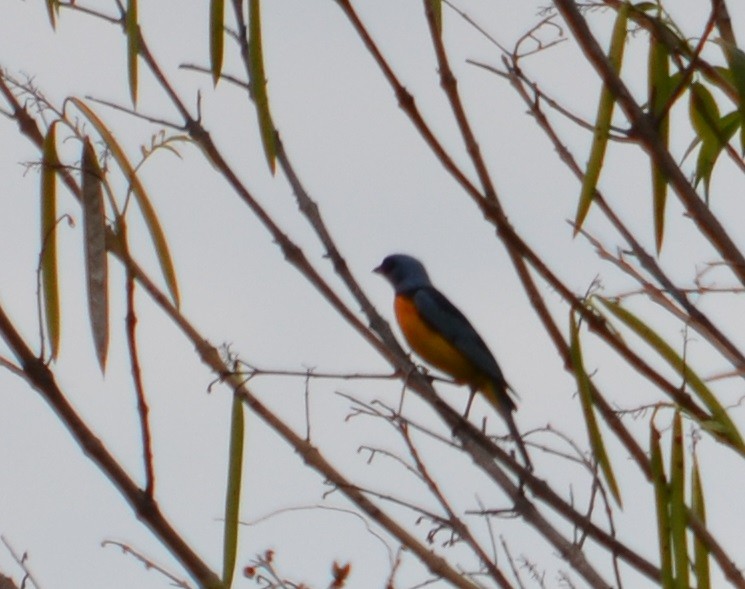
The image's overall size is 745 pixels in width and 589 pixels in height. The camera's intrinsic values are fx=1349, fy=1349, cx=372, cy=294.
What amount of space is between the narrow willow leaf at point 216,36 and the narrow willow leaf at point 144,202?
379 millimetres

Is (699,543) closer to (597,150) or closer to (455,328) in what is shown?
(597,150)

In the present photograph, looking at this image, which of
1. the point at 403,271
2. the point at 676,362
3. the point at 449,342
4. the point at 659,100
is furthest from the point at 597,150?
Answer: the point at 403,271

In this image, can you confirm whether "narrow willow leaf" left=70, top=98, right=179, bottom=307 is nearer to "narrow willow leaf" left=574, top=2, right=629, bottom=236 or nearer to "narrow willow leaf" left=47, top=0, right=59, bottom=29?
"narrow willow leaf" left=47, top=0, right=59, bottom=29

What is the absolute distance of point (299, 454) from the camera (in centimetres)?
199

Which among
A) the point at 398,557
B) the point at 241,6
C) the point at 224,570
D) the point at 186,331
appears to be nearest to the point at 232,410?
the point at 186,331

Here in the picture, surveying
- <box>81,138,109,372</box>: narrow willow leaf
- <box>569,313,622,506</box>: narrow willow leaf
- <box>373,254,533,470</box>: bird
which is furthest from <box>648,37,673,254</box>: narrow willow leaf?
<box>373,254,533,470</box>: bird

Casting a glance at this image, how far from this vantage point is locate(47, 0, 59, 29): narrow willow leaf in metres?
2.15

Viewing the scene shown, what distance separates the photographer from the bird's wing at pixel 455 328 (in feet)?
18.2

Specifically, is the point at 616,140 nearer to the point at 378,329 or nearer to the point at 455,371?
the point at 378,329

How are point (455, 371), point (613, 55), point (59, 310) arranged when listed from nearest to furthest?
point (59, 310) < point (613, 55) < point (455, 371)

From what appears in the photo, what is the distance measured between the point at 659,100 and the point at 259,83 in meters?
0.70

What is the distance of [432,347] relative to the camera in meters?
5.84

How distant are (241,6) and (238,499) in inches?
30.4

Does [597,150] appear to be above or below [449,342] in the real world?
below
